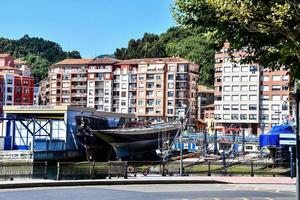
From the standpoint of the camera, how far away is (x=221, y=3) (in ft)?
37.9

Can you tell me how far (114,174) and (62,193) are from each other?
27.2 ft

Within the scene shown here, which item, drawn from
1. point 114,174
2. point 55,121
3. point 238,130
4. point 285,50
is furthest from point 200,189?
point 238,130

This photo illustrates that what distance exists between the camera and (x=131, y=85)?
146125 mm

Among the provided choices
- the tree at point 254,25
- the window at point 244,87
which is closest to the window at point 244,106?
the window at point 244,87

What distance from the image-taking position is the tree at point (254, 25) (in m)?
11.2

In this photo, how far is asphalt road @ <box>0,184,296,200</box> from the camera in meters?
21.3

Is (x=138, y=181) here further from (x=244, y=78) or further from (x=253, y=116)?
(x=244, y=78)

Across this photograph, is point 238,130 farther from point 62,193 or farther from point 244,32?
point 244,32

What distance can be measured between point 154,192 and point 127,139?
1570 inches

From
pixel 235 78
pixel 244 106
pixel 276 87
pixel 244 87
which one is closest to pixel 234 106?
pixel 244 106

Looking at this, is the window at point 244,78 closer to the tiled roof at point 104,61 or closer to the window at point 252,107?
the window at point 252,107

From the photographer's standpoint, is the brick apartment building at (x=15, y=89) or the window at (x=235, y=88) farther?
the brick apartment building at (x=15, y=89)

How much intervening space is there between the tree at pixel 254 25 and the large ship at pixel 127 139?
49169mm

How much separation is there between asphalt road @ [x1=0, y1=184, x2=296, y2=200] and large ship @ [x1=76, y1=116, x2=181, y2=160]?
3584 cm
